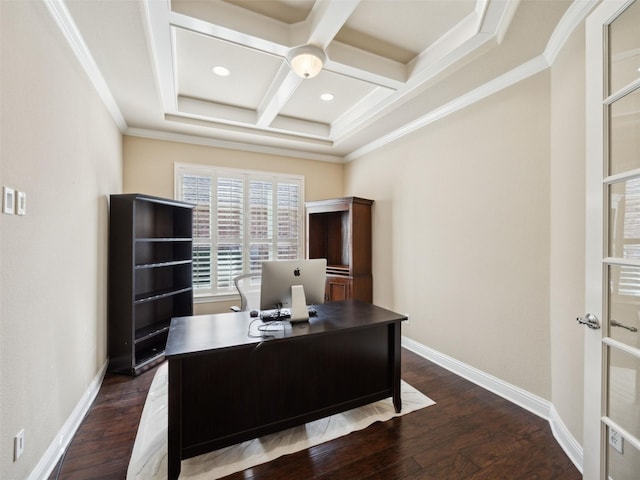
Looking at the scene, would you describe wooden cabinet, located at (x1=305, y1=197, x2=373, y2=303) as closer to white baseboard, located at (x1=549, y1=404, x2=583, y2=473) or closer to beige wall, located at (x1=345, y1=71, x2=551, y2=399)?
beige wall, located at (x1=345, y1=71, x2=551, y2=399)

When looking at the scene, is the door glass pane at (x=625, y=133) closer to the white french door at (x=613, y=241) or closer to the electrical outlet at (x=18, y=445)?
the white french door at (x=613, y=241)

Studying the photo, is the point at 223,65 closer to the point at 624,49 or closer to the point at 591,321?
the point at 624,49

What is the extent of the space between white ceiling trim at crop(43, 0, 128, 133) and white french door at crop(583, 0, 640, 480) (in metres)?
2.94

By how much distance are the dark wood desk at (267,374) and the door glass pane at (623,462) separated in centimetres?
119

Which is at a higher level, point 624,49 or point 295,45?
point 295,45

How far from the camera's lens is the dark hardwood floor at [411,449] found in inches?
67.0

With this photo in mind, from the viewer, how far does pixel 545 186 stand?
2229 millimetres

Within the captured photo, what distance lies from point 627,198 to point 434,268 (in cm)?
198

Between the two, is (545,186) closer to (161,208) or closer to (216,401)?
(216,401)

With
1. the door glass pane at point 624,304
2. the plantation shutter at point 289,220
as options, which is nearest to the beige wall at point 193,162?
the plantation shutter at point 289,220

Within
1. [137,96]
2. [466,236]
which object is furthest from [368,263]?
[137,96]

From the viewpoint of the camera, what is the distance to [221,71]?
2801mm

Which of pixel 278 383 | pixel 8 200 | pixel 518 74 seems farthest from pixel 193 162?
pixel 518 74

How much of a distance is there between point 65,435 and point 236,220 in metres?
2.97
